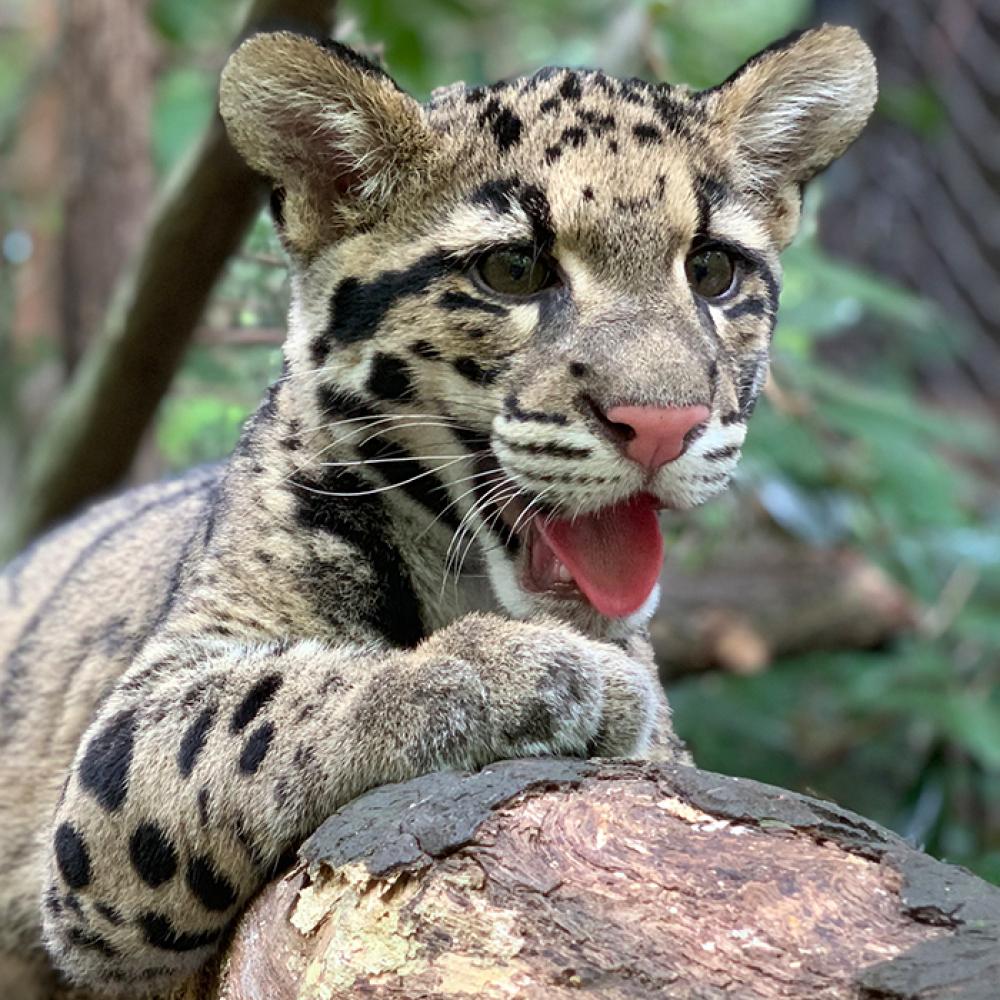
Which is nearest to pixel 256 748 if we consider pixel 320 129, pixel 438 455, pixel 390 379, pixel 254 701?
pixel 254 701

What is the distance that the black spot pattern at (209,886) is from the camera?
3307 mm

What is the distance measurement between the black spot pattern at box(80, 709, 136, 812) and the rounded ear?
7.59 feet

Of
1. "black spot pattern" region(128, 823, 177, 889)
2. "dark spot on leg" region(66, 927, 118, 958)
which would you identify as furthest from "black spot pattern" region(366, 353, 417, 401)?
"dark spot on leg" region(66, 927, 118, 958)

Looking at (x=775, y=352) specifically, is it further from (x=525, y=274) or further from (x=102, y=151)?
(x=102, y=151)

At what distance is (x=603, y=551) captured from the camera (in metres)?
3.60

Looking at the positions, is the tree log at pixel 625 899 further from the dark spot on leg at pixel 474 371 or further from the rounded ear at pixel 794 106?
the rounded ear at pixel 794 106

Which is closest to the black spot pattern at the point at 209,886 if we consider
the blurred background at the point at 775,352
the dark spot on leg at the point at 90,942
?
the dark spot on leg at the point at 90,942

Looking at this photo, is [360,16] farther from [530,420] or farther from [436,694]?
[436,694]

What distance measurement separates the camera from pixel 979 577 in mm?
8750

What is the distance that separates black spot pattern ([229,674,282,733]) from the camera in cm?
338

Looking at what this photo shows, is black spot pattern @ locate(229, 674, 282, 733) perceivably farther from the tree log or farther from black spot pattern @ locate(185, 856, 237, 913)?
the tree log

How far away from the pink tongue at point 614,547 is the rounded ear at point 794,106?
1.21 m

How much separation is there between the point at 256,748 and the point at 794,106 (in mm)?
2542

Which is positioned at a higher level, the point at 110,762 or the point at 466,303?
the point at 466,303
